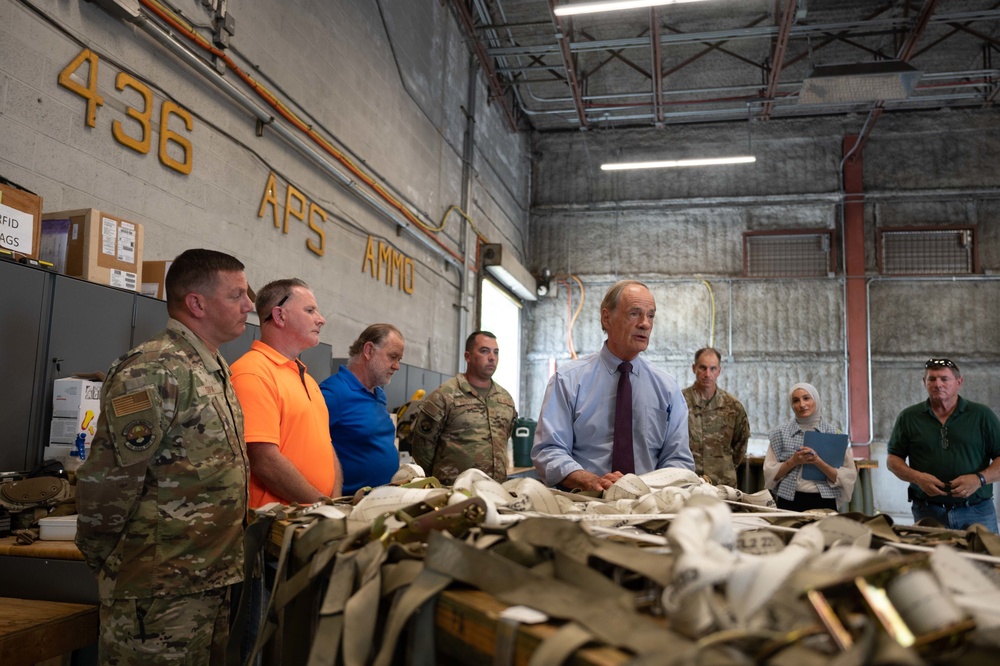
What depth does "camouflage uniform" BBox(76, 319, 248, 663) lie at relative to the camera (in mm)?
1878

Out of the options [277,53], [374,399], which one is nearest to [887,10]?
[277,53]

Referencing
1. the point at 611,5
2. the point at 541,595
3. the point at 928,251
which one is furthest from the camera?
the point at 928,251

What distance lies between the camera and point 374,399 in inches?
141

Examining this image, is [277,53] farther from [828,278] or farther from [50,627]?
[828,278]

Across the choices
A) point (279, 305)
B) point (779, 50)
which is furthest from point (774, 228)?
point (279, 305)

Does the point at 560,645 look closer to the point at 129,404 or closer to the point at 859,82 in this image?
the point at 129,404

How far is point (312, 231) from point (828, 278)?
29.0 feet

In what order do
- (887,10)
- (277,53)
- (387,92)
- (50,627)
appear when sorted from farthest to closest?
1. (887,10)
2. (387,92)
3. (277,53)
4. (50,627)

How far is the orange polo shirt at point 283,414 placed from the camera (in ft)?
8.06

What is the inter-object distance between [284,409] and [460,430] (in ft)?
6.95

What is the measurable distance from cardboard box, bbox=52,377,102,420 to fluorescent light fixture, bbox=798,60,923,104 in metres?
7.95

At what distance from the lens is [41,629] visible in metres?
2.09

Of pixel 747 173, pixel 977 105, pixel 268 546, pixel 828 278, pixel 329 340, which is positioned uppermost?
pixel 977 105

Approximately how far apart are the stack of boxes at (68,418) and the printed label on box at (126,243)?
61 cm
